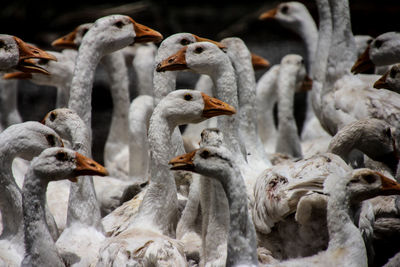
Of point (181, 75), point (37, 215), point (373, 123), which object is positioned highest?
point (37, 215)

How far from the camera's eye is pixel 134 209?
571cm

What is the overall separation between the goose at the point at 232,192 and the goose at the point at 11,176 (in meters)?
1.06

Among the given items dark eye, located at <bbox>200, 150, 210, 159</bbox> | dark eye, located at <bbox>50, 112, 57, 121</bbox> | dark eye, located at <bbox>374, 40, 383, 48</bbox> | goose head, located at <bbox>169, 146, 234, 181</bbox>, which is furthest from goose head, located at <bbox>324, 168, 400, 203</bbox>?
dark eye, located at <bbox>374, 40, 383, 48</bbox>

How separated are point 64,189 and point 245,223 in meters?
2.20

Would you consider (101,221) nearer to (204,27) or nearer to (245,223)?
(245,223)

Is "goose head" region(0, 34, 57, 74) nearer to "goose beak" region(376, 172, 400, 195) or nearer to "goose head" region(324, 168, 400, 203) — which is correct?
"goose head" region(324, 168, 400, 203)

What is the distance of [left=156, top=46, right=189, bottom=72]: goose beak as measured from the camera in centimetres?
577

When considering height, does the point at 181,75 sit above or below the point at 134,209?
below

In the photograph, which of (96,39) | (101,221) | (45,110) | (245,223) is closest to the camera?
(245,223)

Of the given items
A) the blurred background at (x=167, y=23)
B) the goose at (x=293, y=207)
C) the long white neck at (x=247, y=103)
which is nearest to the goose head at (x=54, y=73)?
the long white neck at (x=247, y=103)

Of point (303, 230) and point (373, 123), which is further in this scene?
point (373, 123)

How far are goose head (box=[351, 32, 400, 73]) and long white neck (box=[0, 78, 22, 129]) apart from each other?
3.60m

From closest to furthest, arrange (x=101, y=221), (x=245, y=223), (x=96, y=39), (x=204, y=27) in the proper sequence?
(x=245, y=223)
(x=101, y=221)
(x=96, y=39)
(x=204, y=27)

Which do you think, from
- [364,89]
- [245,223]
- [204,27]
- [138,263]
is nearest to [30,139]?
[138,263]
